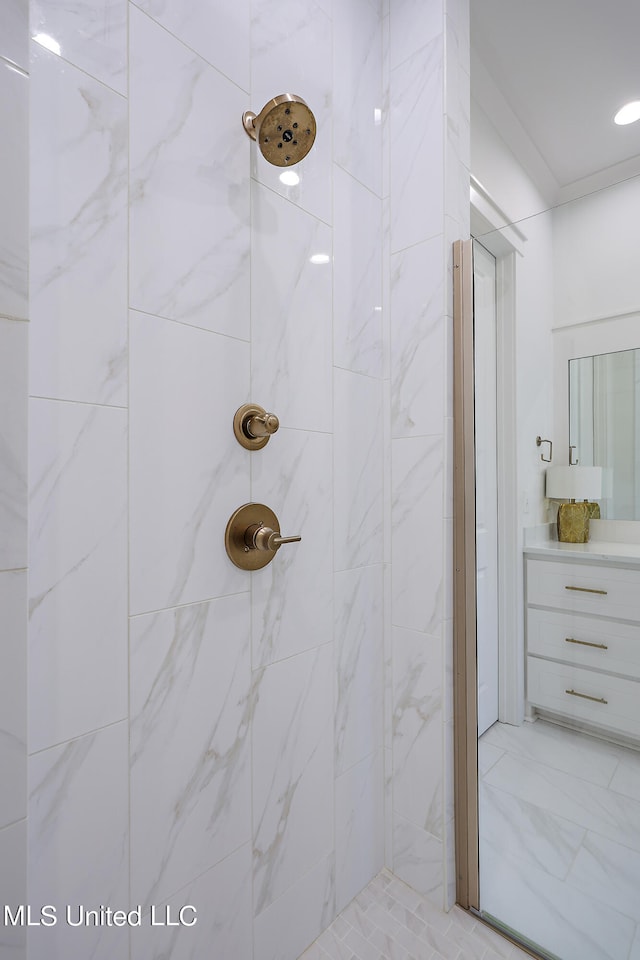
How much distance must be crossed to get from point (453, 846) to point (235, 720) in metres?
0.79

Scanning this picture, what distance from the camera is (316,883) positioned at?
3.81ft

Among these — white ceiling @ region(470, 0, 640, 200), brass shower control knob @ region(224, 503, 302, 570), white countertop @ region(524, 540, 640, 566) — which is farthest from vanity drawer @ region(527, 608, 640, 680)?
white ceiling @ region(470, 0, 640, 200)

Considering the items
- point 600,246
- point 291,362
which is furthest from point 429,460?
point 600,246

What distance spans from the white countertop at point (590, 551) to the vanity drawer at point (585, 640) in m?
0.15

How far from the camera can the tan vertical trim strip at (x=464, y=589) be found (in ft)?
4.12

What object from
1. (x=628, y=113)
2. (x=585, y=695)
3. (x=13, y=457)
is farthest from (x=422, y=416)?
(x=628, y=113)

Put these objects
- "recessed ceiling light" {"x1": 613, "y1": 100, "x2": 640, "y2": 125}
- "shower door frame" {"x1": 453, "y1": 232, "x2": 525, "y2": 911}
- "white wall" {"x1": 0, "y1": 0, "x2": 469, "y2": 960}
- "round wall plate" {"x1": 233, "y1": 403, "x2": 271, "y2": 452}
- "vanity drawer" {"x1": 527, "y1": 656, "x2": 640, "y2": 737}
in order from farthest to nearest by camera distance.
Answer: "recessed ceiling light" {"x1": 613, "y1": 100, "x2": 640, "y2": 125}
"shower door frame" {"x1": 453, "y1": 232, "x2": 525, "y2": 911}
"vanity drawer" {"x1": 527, "y1": 656, "x2": 640, "y2": 737}
"round wall plate" {"x1": 233, "y1": 403, "x2": 271, "y2": 452}
"white wall" {"x1": 0, "y1": 0, "x2": 469, "y2": 960}

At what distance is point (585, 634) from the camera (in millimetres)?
1146

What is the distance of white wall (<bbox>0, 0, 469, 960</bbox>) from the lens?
73cm

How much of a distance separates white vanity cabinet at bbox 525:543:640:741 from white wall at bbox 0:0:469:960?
23cm

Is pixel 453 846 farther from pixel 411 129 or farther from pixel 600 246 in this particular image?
pixel 411 129

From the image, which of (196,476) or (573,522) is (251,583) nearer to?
(196,476)

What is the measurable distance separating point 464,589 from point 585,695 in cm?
36

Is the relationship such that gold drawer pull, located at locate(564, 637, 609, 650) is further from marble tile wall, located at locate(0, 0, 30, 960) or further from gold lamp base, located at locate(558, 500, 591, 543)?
marble tile wall, located at locate(0, 0, 30, 960)
